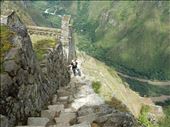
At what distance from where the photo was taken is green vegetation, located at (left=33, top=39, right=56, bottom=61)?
150 feet

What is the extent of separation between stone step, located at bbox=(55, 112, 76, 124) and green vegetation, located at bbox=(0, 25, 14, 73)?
21.4 feet

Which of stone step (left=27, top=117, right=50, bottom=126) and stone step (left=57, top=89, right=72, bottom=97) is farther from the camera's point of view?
stone step (left=57, top=89, right=72, bottom=97)

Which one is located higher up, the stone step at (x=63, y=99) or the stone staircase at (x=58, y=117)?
the stone staircase at (x=58, y=117)

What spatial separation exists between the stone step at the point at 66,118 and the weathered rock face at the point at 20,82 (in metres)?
2.02

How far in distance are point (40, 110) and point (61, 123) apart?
12.1 ft

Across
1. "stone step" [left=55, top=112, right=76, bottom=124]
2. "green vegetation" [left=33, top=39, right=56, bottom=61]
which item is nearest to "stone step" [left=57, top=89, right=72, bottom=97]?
"green vegetation" [left=33, top=39, right=56, bottom=61]

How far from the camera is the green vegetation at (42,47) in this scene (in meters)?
45.8

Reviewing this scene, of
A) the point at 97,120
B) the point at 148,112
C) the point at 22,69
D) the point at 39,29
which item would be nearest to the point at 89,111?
the point at 97,120

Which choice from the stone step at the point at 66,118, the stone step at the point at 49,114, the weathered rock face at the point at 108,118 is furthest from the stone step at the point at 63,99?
the weathered rock face at the point at 108,118

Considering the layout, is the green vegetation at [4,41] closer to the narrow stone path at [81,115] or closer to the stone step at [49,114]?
the narrow stone path at [81,115]

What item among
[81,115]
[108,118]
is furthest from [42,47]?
[108,118]

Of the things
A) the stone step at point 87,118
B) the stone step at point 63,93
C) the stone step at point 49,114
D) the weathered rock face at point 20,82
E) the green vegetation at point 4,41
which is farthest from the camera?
the stone step at point 63,93

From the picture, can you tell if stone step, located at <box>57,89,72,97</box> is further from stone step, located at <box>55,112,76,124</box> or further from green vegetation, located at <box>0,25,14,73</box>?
green vegetation, located at <box>0,25,14,73</box>

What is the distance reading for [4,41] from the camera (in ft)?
104
